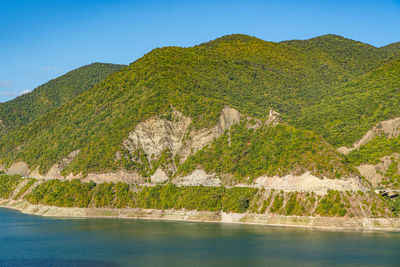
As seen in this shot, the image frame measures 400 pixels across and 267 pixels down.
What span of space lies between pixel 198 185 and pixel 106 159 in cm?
3005

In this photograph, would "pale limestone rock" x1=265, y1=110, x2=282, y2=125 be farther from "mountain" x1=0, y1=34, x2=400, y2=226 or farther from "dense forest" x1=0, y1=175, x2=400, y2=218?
"dense forest" x1=0, y1=175, x2=400, y2=218

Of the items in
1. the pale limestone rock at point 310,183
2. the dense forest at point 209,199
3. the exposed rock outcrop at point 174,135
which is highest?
the exposed rock outcrop at point 174,135

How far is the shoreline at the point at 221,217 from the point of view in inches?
4274

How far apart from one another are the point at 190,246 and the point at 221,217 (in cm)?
3361

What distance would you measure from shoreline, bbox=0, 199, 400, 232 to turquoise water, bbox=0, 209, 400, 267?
13.3 ft

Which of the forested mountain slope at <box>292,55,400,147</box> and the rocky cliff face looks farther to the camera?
the forested mountain slope at <box>292,55,400,147</box>

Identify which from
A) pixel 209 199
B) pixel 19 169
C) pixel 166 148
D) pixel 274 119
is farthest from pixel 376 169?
pixel 19 169

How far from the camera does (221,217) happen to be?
412 ft

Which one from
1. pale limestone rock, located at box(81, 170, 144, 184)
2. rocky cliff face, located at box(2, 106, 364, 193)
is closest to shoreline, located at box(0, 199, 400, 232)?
pale limestone rock, located at box(81, 170, 144, 184)

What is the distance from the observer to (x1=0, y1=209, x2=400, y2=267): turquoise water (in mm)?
81438

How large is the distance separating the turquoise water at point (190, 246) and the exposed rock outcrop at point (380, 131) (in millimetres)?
53494

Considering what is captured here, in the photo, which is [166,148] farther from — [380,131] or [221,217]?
[380,131]

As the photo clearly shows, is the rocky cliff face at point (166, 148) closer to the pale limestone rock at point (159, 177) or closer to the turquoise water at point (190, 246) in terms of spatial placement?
the pale limestone rock at point (159, 177)

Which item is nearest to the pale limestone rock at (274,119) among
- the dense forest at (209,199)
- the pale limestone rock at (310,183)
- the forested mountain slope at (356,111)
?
the forested mountain slope at (356,111)
